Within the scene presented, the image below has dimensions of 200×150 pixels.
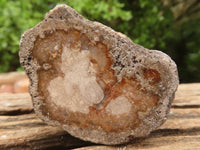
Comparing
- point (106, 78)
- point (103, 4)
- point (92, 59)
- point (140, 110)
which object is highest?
point (103, 4)

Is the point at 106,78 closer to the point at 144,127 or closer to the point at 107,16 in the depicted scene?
the point at 144,127

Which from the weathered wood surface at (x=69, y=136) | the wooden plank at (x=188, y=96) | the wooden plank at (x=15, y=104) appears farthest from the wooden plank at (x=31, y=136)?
the wooden plank at (x=188, y=96)

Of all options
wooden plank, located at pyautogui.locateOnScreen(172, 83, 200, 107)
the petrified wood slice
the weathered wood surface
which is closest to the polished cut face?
the petrified wood slice

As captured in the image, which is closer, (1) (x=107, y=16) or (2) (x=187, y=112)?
(2) (x=187, y=112)

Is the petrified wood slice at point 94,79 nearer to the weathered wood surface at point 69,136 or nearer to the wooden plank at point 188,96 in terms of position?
the weathered wood surface at point 69,136

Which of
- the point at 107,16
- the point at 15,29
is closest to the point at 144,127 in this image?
the point at 107,16

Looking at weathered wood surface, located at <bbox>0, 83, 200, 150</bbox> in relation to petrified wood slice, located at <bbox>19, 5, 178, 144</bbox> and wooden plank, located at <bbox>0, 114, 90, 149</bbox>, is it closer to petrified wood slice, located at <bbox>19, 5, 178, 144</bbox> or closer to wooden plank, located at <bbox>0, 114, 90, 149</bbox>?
wooden plank, located at <bbox>0, 114, 90, 149</bbox>
